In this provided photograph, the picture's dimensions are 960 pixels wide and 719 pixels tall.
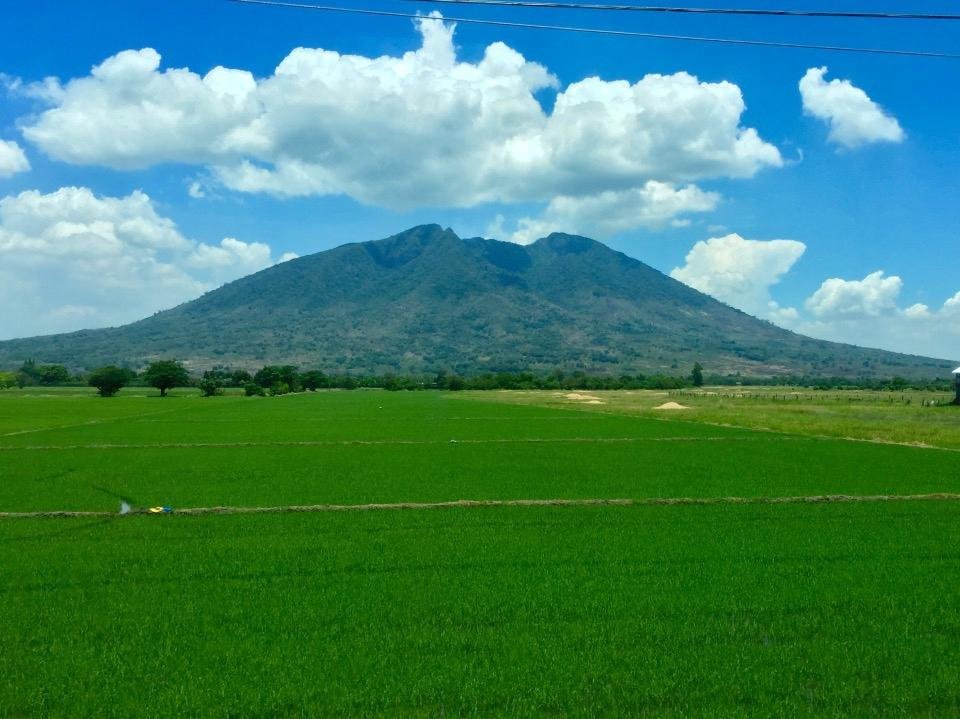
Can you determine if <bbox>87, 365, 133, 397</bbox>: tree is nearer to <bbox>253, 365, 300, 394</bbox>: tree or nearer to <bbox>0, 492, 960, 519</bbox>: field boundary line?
<bbox>253, 365, 300, 394</bbox>: tree

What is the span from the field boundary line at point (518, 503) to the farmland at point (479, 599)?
43 cm

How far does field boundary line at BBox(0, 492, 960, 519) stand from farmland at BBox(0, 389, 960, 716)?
43 cm

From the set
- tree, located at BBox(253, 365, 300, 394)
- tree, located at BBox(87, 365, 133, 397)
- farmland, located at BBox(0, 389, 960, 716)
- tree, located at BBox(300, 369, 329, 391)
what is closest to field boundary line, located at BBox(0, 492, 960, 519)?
farmland, located at BBox(0, 389, 960, 716)

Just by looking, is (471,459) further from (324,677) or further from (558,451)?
(324,677)

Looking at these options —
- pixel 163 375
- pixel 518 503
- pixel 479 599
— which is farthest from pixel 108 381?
pixel 479 599

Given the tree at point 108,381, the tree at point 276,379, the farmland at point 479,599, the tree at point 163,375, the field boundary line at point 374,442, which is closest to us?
the farmland at point 479,599

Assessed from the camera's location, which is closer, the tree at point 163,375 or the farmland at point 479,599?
the farmland at point 479,599

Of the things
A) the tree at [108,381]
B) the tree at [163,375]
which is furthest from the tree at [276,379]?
the tree at [108,381]

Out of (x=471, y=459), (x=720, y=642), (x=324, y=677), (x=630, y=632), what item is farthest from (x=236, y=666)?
(x=471, y=459)

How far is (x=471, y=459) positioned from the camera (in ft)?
86.2

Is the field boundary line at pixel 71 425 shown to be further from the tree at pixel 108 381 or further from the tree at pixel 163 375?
the tree at pixel 163 375

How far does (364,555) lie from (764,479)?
44.3 feet

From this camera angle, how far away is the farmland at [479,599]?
651 centimetres

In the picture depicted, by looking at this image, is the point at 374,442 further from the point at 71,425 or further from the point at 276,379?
the point at 276,379
